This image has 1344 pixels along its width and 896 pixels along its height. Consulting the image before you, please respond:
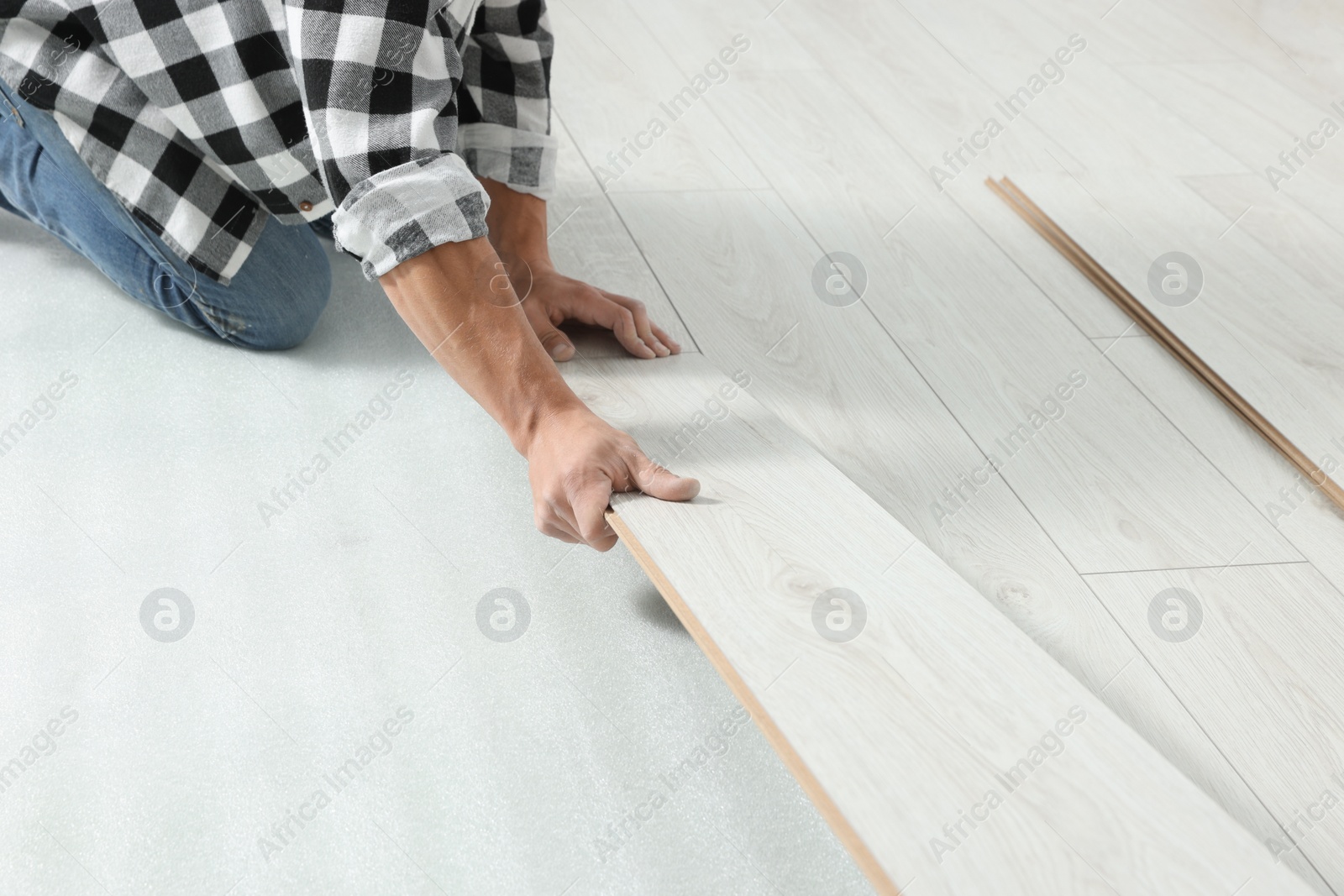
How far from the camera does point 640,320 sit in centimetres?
133

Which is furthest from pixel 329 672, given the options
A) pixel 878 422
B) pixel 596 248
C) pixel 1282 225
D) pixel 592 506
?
pixel 1282 225

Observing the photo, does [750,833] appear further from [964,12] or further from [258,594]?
[964,12]

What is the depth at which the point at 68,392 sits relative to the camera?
1336 mm

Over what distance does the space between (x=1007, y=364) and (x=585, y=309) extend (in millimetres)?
621

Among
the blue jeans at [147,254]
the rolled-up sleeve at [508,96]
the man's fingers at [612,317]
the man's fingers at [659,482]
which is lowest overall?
the blue jeans at [147,254]

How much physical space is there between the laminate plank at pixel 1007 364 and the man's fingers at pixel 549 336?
52 centimetres

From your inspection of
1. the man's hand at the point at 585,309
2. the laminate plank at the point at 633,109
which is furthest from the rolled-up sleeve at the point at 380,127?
the laminate plank at the point at 633,109

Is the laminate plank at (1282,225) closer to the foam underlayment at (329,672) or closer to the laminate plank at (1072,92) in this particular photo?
the laminate plank at (1072,92)

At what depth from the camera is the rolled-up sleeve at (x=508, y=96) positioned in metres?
1.33

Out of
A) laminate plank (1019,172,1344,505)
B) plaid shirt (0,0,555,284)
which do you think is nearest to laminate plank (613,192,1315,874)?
plaid shirt (0,0,555,284)

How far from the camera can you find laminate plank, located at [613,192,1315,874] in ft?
3.39

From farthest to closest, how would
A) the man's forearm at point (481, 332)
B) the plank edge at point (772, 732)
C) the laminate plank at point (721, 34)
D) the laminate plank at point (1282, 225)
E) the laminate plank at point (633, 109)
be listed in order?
the laminate plank at point (721, 34)
the laminate plank at point (633, 109)
the laminate plank at point (1282, 225)
the man's forearm at point (481, 332)
the plank edge at point (772, 732)

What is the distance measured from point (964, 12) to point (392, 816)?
8.22ft

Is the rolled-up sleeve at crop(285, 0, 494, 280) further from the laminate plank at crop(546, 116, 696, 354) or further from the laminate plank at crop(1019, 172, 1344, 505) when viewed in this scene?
the laminate plank at crop(1019, 172, 1344, 505)
